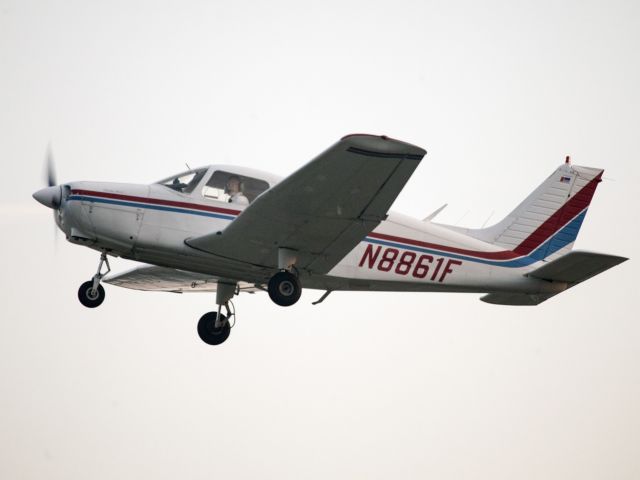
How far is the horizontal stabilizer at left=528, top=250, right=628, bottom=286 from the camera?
1403 centimetres

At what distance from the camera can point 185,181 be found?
14.3m

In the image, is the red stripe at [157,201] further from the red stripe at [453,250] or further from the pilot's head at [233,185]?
the red stripe at [453,250]

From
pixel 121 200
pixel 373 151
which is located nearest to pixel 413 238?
pixel 373 151

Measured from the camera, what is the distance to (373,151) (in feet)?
38.6

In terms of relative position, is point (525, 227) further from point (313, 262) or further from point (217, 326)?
point (217, 326)

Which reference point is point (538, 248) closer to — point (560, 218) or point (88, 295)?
point (560, 218)

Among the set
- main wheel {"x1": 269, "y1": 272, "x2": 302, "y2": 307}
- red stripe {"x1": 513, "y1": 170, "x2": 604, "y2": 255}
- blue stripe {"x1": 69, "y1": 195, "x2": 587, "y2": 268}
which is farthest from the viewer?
red stripe {"x1": 513, "y1": 170, "x2": 604, "y2": 255}

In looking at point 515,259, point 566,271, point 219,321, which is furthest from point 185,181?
point 566,271

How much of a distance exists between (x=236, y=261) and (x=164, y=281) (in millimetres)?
3453

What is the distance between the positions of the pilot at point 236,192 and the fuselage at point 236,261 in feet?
0.29

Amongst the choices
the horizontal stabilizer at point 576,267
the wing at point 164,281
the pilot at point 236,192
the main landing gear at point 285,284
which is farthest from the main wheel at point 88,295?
the horizontal stabilizer at point 576,267

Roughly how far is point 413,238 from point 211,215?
3.06m

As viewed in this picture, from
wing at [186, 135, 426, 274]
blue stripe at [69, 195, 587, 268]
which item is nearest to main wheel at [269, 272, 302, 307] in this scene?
wing at [186, 135, 426, 274]

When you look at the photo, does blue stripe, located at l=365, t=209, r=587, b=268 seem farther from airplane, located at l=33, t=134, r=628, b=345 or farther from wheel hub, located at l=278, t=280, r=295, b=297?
wheel hub, located at l=278, t=280, r=295, b=297
